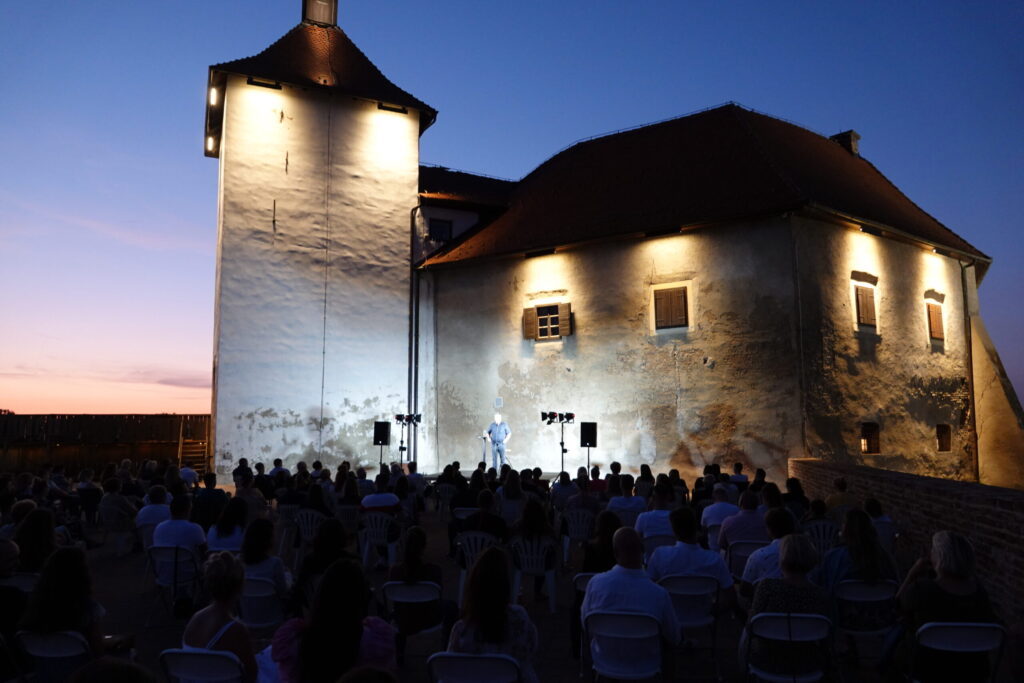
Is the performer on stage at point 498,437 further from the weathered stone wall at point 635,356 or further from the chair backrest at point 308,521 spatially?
the chair backrest at point 308,521

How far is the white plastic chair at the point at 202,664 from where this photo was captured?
3.46m

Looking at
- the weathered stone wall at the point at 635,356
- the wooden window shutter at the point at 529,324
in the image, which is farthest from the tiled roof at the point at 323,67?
the wooden window shutter at the point at 529,324

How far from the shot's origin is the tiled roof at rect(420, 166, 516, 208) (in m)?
24.4

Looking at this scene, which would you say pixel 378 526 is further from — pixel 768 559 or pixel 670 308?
pixel 670 308

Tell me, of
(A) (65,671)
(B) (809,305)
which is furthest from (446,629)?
(B) (809,305)

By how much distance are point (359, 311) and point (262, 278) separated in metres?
3.00

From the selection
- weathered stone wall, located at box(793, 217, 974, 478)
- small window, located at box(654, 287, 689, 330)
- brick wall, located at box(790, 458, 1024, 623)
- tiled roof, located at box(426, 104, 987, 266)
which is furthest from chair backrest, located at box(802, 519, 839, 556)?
small window, located at box(654, 287, 689, 330)

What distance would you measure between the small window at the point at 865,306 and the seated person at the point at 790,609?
1599 centimetres

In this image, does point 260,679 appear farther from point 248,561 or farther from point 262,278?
point 262,278

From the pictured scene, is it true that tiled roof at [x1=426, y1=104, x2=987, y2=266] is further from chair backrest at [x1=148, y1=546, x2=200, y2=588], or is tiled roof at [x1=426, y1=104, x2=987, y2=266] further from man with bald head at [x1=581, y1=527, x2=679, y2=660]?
chair backrest at [x1=148, y1=546, x2=200, y2=588]

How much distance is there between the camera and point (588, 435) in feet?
58.7

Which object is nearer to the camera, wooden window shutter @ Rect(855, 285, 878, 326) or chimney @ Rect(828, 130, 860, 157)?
wooden window shutter @ Rect(855, 285, 878, 326)

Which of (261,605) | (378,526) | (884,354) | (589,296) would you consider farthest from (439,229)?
(261,605)

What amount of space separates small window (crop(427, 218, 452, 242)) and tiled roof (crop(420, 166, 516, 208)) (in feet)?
2.39
